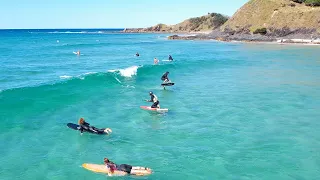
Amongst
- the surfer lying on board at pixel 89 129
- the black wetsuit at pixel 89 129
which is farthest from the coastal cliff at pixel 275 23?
the black wetsuit at pixel 89 129

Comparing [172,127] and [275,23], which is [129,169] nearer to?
[172,127]

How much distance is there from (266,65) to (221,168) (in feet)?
139

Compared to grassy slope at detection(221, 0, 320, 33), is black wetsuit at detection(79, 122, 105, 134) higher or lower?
lower

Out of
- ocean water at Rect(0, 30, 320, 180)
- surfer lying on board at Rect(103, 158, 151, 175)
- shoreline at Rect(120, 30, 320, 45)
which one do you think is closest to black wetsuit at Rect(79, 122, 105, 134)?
ocean water at Rect(0, 30, 320, 180)

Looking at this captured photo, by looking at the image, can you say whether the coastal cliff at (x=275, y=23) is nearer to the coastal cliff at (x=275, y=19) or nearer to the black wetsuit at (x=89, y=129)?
the coastal cliff at (x=275, y=19)

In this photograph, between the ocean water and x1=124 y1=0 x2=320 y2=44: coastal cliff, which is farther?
x1=124 y1=0 x2=320 y2=44: coastal cliff

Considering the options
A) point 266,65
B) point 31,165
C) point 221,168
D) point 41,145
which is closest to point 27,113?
point 41,145

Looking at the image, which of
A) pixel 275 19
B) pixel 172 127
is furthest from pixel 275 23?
pixel 172 127

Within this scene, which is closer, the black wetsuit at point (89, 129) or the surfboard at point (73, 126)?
the black wetsuit at point (89, 129)

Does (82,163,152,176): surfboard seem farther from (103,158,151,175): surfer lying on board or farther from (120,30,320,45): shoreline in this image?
(120,30,320,45): shoreline

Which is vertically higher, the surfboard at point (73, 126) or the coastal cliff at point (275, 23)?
the coastal cliff at point (275, 23)

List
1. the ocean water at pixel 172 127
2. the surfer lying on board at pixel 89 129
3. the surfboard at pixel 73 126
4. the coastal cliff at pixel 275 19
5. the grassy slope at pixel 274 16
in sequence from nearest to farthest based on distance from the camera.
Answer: the ocean water at pixel 172 127 → the surfer lying on board at pixel 89 129 → the surfboard at pixel 73 126 → the coastal cliff at pixel 275 19 → the grassy slope at pixel 274 16

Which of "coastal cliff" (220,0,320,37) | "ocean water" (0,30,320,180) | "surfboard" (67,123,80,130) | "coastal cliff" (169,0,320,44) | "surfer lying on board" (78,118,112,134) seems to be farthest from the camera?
"coastal cliff" (220,0,320,37)

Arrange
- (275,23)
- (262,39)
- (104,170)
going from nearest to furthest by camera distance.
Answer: (104,170) < (262,39) < (275,23)
